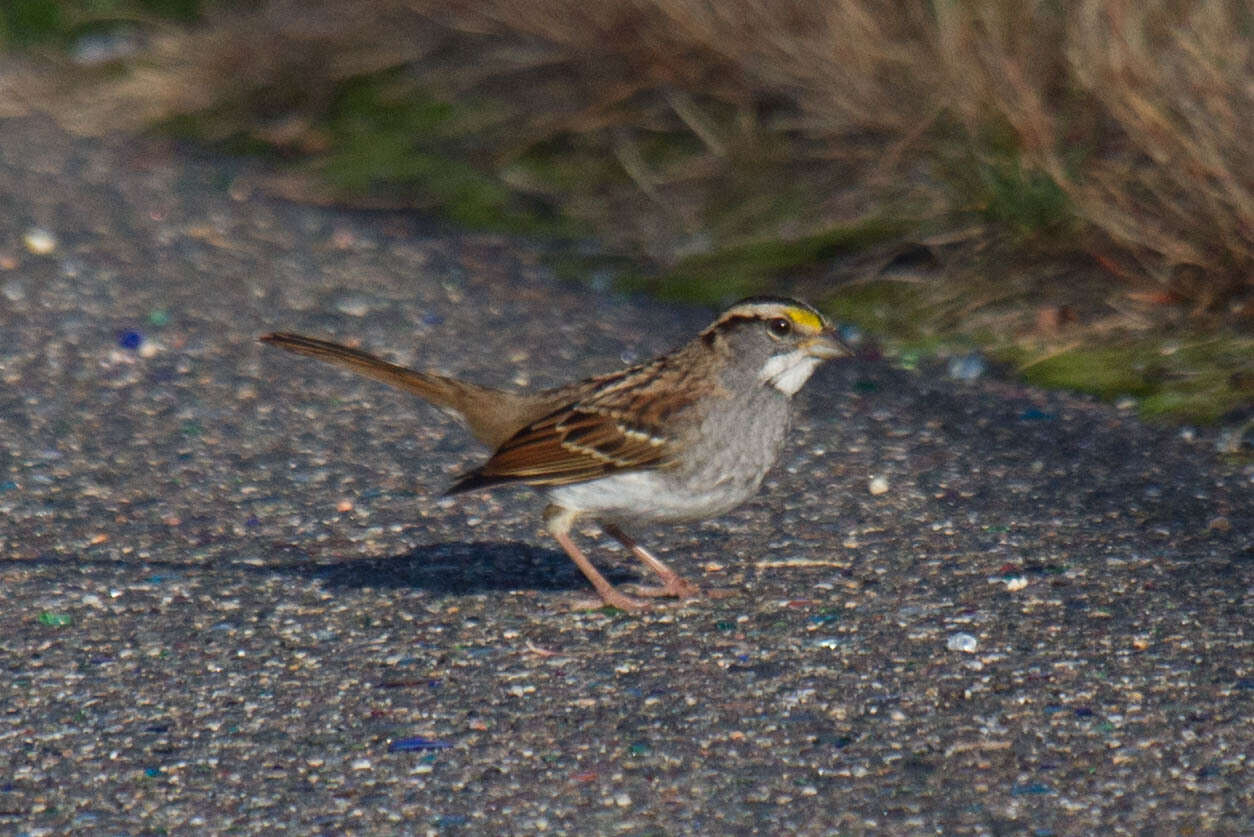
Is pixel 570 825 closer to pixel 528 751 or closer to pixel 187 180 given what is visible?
pixel 528 751

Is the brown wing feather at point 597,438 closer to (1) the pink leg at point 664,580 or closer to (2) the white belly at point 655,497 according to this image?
(2) the white belly at point 655,497

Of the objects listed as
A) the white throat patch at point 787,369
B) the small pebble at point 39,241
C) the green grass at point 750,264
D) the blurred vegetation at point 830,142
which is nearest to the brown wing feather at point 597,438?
the white throat patch at point 787,369

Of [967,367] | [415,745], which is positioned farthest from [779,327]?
[967,367]

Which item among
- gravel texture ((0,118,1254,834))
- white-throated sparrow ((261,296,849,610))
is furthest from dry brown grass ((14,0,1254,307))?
white-throated sparrow ((261,296,849,610))

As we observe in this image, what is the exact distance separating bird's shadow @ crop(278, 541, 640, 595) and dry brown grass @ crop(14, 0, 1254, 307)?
2.89 meters

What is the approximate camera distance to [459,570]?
19.3 ft

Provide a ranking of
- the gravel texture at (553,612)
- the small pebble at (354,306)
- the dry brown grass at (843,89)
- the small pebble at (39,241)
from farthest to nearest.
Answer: the small pebble at (39,241), the small pebble at (354,306), the dry brown grass at (843,89), the gravel texture at (553,612)

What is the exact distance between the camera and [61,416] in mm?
7320

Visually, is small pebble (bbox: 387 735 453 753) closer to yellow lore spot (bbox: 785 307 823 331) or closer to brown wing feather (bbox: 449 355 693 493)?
brown wing feather (bbox: 449 355 693 493)

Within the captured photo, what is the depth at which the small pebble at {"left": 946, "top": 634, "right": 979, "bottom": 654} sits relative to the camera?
16.7ft

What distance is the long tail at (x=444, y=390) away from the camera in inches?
227

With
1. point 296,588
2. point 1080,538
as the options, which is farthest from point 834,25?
point 296,588

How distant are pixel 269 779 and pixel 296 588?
4.29ft

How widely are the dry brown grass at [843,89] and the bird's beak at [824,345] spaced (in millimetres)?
2345
